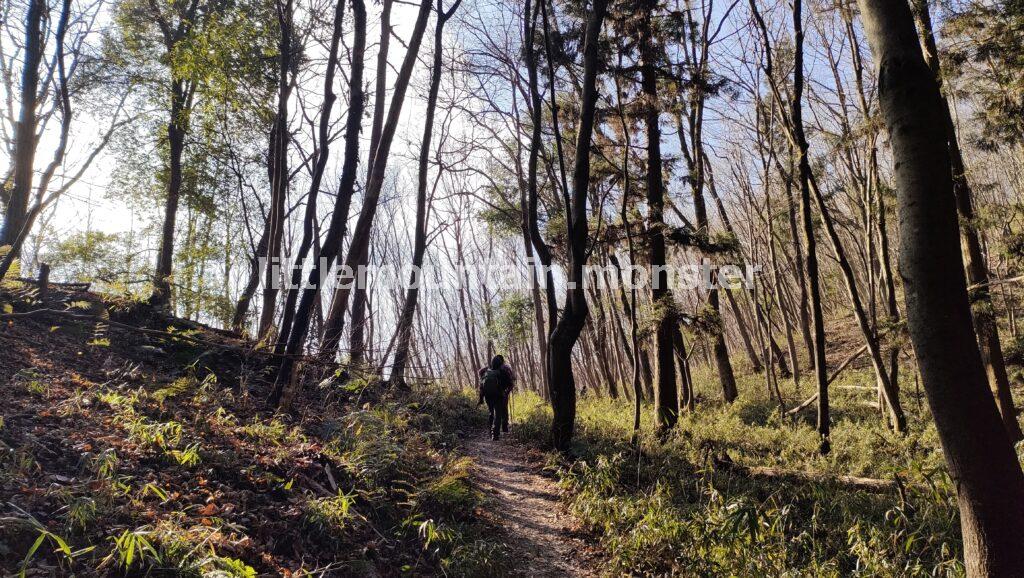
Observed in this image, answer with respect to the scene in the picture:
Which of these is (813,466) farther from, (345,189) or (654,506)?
(345,189)

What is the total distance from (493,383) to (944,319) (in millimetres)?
7763

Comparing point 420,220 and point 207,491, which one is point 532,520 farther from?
point 420,220

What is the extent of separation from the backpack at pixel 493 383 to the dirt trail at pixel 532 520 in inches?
60.3

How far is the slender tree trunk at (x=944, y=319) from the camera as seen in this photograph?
90.2 inches

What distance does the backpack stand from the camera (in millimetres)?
9453

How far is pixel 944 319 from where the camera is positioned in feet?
7.73

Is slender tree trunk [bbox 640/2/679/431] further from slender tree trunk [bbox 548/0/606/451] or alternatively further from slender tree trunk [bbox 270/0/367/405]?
slender tree trunk [bbox 270/0/367/405]

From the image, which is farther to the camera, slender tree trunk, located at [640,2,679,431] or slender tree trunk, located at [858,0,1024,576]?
slender tree trunk, located at [640,2,679,431]

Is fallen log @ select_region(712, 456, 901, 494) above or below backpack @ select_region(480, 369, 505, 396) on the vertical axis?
below

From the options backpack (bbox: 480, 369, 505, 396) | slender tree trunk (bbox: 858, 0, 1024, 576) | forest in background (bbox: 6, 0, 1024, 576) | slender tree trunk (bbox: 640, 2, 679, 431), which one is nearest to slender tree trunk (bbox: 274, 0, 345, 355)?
forest in background (bbox: 6, 0, 1024, 576)

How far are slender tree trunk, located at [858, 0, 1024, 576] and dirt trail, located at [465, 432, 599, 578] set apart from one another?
2788 millimetres

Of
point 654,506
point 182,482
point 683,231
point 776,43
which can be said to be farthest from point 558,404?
point 776,43

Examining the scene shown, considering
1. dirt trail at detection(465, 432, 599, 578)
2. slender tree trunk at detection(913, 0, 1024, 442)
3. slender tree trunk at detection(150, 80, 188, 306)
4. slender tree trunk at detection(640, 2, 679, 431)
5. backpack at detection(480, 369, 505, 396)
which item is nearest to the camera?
dirt trail at detection(465, 432, 599, 578)

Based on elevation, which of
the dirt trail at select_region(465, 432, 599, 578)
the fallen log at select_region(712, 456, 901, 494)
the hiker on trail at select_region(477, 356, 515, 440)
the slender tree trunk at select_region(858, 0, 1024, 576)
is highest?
the slender tree trunk at select_region(858, 0, 1024, 576)
